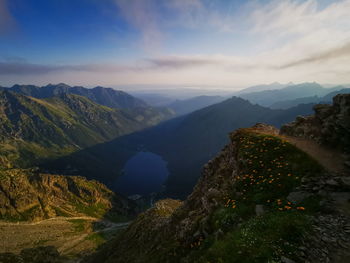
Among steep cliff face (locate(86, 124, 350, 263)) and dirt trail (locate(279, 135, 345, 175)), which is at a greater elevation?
dirt trail (locate(279, 135, 345, 175))

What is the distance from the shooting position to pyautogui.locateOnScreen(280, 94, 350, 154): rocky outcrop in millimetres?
29859

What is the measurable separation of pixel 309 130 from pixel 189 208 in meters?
32.6

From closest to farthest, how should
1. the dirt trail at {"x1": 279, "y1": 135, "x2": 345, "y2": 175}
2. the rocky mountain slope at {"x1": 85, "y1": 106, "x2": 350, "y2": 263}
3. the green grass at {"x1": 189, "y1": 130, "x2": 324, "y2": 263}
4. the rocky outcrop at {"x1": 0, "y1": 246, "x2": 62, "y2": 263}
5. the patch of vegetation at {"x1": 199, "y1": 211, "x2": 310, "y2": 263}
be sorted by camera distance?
the patch of vegetation at {"x1": 199, "y1": 211, "x2": 310, "y2": 263}, the rocky mountain slope at {"x1": 85, "y1": 106, "x2": 350, "y2": 263}, the green grass at {"x1": 189, "y1": 130, "x2": 324, "y2": 263}, the dirt trail at {"x1": 279, "y1": 135, "x2": 345, "y2": 175}, the rocky outcrop at {"x1": 0, "y1": 246, "x2": 62, "y2": 263}

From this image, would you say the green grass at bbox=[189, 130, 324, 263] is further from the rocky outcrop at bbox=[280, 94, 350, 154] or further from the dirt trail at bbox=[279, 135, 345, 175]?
the rocky outcrop at bbox=[280, 94, 350, 154]

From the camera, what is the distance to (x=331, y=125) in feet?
107

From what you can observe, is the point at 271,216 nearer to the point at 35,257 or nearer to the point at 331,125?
the point at 331,125

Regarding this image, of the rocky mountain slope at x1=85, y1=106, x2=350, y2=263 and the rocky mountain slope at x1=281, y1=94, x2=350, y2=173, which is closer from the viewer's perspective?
→ the rocky mountain slope at x1=85, y1=106, x2=350, y2=263

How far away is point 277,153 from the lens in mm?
31938

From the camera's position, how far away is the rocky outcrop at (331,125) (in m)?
29.9

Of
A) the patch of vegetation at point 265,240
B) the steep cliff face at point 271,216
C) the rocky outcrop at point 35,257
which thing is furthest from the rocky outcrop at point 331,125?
the rocky outcrop at point 35,257

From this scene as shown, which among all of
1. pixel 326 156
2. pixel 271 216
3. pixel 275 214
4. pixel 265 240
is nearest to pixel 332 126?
pixel 326 156

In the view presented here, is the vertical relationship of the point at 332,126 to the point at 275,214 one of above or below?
above

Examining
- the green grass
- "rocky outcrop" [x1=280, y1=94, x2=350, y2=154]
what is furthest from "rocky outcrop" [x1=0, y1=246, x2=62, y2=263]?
"rocky outcrop" [x1=280, y1=94, x2=350, y2=154]

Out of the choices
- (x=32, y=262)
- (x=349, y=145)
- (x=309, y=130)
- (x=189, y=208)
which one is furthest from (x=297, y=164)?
(x=32, y=262)
